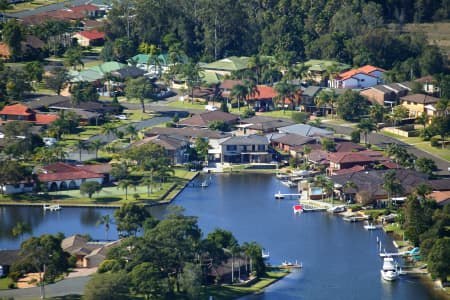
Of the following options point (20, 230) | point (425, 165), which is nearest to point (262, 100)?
point (425, 165)

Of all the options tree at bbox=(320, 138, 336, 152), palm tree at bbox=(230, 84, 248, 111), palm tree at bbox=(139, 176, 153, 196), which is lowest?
palm tree at bbox=(139, 176, 153, 196)

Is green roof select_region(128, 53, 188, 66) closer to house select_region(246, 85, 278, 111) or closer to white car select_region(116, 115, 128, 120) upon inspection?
house select_region(246, 85, 278, 111)

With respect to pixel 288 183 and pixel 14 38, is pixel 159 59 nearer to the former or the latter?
pixel 14 38

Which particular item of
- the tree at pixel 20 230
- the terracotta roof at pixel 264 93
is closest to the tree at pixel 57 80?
the terracotta roof at pixel 264 93

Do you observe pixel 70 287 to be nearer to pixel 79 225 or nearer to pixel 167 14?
pixel 79 225

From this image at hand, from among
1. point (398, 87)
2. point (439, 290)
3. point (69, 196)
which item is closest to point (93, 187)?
point (69, 196)

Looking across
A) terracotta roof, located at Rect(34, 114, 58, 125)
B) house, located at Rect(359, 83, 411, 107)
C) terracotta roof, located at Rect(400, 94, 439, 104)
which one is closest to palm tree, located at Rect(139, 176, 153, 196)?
terracotta roof, located at Rect(34, 114, 58, 125)
